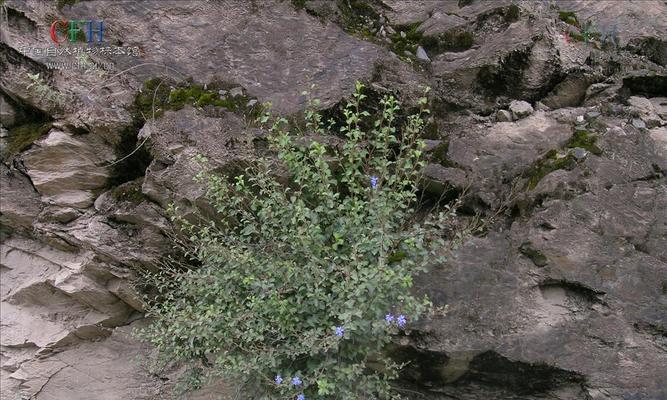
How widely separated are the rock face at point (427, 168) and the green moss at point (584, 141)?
2 centimetres

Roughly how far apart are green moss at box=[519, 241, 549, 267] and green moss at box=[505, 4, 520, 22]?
1799 millimetres

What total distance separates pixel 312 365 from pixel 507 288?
1.29 m

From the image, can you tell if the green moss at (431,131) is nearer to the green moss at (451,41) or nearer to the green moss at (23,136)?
the green moss at (451,41)

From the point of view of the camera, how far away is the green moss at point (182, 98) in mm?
4535

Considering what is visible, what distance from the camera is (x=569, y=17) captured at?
4867mm

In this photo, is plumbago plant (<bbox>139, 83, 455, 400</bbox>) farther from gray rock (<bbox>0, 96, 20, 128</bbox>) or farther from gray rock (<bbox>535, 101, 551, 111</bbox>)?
gray rock (<bbox>0, 96, 20, 128</bbox>)

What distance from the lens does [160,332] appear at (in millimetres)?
3951

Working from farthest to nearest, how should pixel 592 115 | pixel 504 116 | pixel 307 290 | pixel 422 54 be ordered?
pixel 422 54
pixel 504 116
pixel 592 115
pixel 307 290

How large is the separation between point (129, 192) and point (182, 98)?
0.77m

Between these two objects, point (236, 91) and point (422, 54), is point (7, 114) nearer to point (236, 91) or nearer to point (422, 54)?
point (236, 91)

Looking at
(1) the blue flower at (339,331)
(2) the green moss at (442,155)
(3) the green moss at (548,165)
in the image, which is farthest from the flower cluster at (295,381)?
(3) the green moss at (548,165)

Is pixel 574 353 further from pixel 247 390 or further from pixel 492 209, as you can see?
pixel 247 390

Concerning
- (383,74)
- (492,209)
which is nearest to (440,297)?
(492,209)


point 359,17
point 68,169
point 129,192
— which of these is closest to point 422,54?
point 359,17
